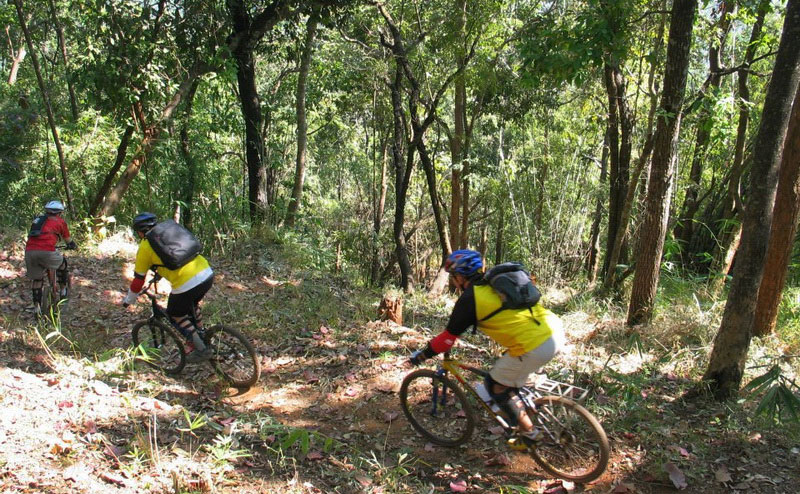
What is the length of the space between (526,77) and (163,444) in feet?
19.0

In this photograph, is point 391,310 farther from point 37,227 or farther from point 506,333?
point 37,227

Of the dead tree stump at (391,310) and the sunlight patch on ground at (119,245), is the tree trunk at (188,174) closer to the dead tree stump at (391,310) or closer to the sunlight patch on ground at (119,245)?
the sunlight patch on ground at (119,245)

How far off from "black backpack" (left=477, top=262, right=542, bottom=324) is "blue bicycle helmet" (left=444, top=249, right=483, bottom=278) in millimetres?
227

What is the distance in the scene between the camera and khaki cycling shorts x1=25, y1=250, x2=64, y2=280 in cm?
695

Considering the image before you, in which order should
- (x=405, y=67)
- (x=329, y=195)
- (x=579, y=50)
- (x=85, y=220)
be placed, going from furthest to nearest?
(x=329, y=195), (x=405, y=67), (x=85, y=220), (x=579, y=50)

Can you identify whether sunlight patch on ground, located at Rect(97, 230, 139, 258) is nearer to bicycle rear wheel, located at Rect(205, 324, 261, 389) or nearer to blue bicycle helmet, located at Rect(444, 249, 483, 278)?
bicycle rear wheel, located at Rect(205, 324, 261, 389)

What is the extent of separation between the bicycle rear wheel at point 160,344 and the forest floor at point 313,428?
223 mm

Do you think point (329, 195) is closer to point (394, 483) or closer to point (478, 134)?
point (478, 134)

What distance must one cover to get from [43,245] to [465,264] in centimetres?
583

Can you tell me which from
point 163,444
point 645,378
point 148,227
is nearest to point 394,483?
point 163,444

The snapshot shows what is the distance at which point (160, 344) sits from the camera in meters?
5.96

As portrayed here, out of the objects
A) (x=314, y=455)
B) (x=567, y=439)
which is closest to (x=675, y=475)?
(x=567, y=439)

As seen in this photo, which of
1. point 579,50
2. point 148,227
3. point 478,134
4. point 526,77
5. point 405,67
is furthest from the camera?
point 478,134

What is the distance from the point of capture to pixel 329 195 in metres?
22.5
